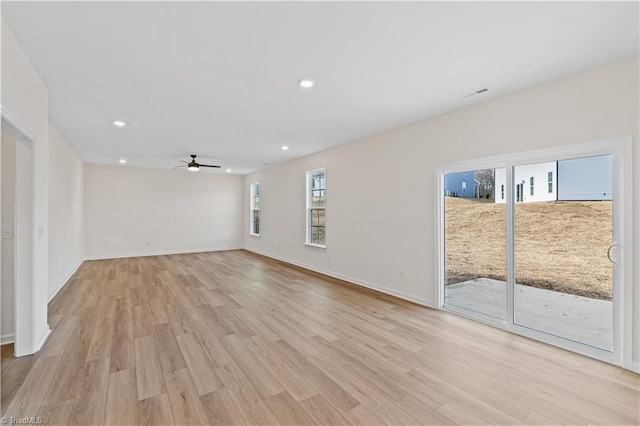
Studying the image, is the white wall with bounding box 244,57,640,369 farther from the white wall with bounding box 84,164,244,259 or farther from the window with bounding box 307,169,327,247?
the white wall with bounding box 84,164,244,259

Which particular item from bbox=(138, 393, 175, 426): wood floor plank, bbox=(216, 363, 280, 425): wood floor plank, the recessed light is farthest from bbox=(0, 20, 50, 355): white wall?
the recessed light

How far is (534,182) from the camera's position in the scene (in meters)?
3.07

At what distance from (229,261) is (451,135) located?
618 cm

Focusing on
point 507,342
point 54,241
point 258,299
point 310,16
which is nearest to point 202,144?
point 54,241

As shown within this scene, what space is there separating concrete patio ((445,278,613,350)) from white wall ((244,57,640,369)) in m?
0.38

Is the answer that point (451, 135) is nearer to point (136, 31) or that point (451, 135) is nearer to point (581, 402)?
point (581, 402)

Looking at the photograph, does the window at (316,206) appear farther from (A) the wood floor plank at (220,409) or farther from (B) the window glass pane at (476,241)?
(A) the wood floor plank at (220,409)

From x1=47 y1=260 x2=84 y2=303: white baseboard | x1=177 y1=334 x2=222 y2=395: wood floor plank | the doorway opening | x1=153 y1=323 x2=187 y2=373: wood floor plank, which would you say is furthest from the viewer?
x1=47 y1=260 x2=84 y2=303: white baseboard

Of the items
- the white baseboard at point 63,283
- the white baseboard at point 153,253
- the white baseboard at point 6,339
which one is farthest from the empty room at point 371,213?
the white baseboard at point 153,253

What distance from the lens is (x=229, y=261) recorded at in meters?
7.51

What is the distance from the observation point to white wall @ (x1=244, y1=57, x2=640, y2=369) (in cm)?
250

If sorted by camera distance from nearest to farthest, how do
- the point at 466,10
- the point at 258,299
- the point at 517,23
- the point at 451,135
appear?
the point at 466,10 → the point at 517,23 → the point at 451,135 → the point at 258,299

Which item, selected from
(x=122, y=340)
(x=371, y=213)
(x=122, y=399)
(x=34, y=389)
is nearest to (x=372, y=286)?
(x=371, y=213)

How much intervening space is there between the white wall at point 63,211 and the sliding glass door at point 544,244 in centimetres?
583
